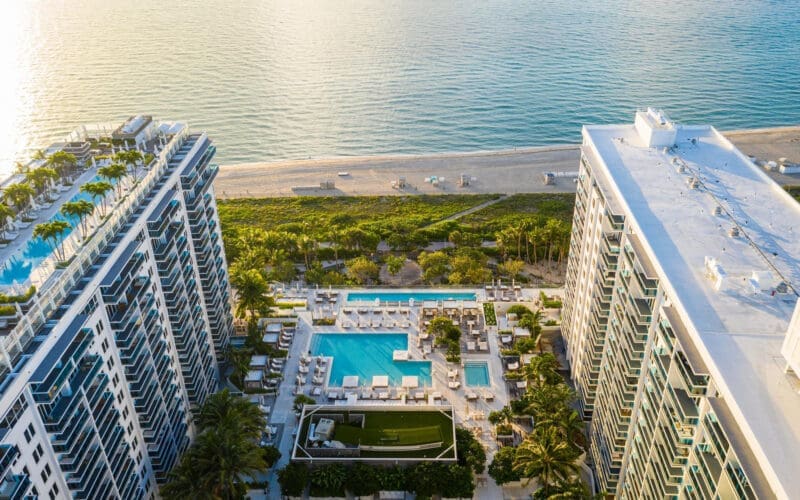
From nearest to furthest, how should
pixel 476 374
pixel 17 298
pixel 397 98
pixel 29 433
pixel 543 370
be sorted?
pixel 29 433, pixel 17 298, pixel 543 370, pixel 476 374, pixel 397 98

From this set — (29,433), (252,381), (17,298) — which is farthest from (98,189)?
(252,381)

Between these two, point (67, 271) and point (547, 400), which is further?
point (547, 400)

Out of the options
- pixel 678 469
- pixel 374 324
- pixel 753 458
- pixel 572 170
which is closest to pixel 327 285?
pixel 374 324

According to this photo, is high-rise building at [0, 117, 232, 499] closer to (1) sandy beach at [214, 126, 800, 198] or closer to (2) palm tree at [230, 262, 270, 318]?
(2) palm tree at [230, 262, 270, 318]

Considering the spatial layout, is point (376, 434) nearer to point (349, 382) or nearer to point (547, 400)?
point (349, 382)

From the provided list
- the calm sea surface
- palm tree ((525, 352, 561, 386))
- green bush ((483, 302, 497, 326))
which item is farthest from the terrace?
the calm sea surface

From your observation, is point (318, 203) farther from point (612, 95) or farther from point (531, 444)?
point (612, 95)
